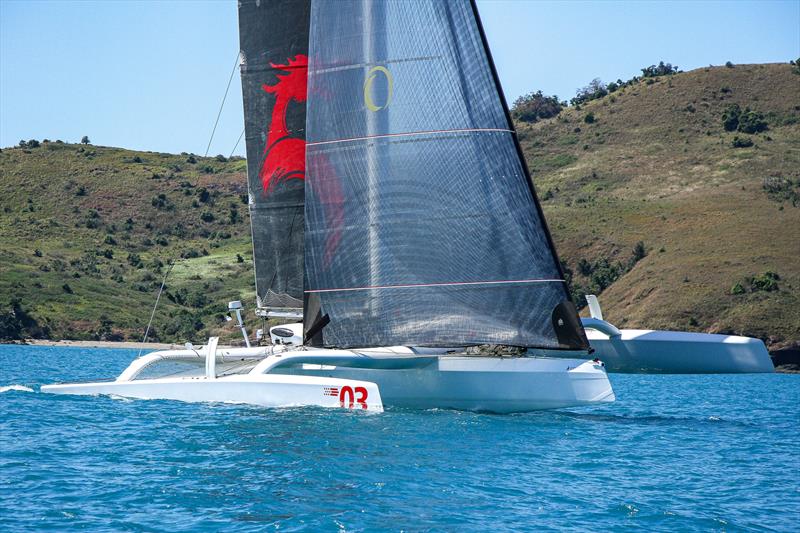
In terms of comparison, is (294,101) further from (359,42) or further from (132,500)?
(132,500)

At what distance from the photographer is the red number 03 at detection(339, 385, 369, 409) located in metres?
17.8

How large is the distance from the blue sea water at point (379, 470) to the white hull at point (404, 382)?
1.01ft

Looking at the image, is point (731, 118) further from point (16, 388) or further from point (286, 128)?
point (16, 388)

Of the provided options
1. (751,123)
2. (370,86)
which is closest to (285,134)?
(370,86)

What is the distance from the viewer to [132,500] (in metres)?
11.5

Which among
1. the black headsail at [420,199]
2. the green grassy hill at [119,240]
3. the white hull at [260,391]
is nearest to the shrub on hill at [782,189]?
the green grassy hill at [119,240]

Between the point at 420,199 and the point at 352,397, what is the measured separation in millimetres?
3766

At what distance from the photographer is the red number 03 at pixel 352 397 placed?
58.5ft

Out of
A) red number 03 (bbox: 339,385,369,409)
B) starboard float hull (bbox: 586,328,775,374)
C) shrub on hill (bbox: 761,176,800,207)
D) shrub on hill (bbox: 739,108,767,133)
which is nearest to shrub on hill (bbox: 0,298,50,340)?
shrub on hill (bbox: 761,176,800,207)

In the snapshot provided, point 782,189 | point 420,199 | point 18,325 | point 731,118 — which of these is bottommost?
point 18,325

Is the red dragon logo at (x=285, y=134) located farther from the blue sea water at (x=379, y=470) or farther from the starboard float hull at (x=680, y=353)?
the starboard float hull at (x=680, y=353)

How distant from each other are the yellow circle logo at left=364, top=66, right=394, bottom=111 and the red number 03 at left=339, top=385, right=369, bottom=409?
5.18 meters

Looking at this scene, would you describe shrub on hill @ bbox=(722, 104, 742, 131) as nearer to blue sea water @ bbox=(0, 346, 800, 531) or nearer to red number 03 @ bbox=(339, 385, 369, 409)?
blue sea water @ bbox=(0, 346, 800, 531)

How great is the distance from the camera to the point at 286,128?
2312 cm
